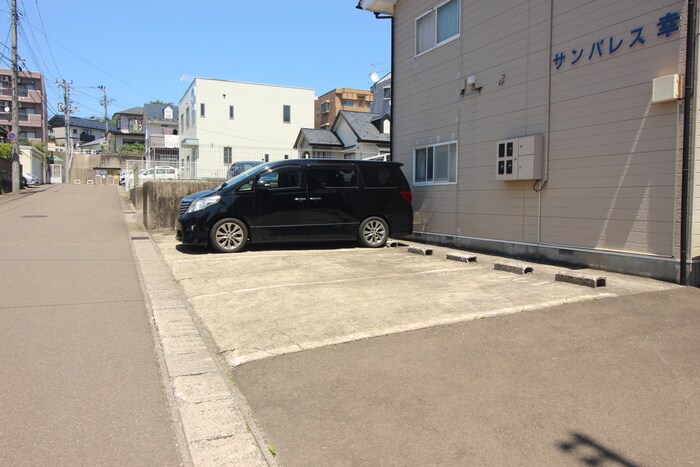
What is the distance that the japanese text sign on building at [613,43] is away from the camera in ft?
21.7

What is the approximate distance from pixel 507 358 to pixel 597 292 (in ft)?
8.89

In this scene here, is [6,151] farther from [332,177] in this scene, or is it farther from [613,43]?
[613,43]

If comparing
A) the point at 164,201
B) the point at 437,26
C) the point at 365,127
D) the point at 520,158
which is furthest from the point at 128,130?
the point at 520,158

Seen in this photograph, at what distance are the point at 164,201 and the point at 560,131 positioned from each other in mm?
10081

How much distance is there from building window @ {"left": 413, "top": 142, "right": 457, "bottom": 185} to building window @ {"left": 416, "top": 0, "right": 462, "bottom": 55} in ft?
7.92

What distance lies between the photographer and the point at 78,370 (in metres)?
3.99

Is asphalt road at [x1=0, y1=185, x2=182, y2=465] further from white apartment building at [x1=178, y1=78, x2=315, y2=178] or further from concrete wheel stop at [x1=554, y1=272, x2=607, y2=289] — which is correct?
white apartment building at [x1=178, y1=78, x2=315, y2=178]

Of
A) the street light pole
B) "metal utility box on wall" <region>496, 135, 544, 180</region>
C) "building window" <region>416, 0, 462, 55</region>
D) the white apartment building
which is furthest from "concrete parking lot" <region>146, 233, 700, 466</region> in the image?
the white apartment building

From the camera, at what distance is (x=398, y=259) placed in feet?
30.4

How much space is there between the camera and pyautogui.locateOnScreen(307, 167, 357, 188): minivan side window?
10461 millimetres

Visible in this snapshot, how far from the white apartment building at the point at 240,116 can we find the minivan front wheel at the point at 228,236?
2356 centimetres

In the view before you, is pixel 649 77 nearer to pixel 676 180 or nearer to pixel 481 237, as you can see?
pixel 676 180

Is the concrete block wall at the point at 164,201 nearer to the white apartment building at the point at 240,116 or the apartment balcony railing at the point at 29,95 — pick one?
the white apartment building at the point at 240,116

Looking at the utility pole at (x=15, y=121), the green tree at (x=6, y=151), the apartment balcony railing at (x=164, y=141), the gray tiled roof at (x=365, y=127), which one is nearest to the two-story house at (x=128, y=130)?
the apartment balcony railing at (x=164, y=141)
